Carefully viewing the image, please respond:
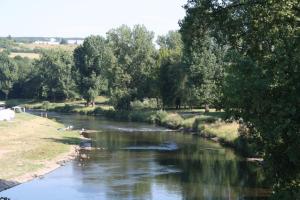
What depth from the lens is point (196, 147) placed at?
63.5 m

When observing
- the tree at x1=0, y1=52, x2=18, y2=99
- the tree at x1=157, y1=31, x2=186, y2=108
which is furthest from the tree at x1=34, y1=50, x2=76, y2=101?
the tree at x1=157, y1=31, x2=186, y2=108

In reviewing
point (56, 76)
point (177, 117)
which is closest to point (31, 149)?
point (177, 117)

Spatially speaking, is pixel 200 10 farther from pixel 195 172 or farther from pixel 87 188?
pixel 195 172

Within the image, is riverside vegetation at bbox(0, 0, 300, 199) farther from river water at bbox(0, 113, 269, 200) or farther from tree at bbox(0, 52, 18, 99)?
river water at bbox(0, 113, 269, 200)

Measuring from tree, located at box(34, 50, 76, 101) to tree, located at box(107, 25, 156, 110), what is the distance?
22701 millimetres

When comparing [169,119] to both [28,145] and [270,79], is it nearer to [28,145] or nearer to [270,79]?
[28,145]

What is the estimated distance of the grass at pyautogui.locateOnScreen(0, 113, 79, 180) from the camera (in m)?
48.4

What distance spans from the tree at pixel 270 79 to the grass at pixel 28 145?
27550mm

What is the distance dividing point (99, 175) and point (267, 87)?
93.4 feet

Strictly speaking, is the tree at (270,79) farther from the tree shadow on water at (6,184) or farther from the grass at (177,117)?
the tree shadow on water at (6,184)

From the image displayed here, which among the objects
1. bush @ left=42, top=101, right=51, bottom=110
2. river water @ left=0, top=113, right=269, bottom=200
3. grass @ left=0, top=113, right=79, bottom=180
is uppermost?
bush @ left=42, top=101, right=51, bottom=110

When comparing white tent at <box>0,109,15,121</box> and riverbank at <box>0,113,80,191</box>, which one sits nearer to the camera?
riverbank at <box>0,113,80,191</box>

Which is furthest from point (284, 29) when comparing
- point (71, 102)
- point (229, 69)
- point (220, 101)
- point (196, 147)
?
point (71, 102)

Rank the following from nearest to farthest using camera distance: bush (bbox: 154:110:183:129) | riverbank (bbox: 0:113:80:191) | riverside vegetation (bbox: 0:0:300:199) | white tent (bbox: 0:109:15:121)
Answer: riverside vegetation (bbox: 0:0:300:199), riverbank (bbox: 0:113:80:191), bush (bbox: 154:110:183:129), white tent (bbox: 0:109:15:121)
